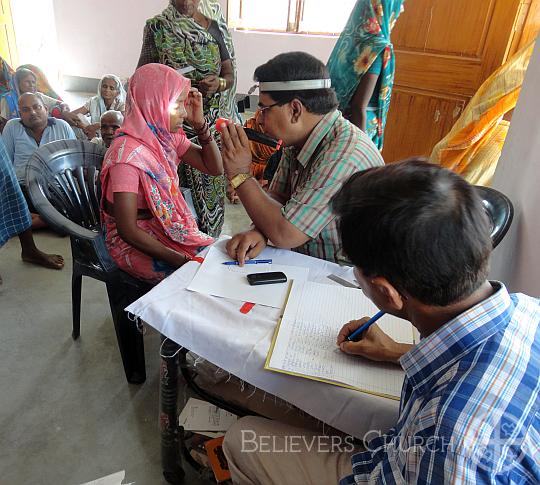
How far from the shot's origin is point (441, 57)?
115 inches

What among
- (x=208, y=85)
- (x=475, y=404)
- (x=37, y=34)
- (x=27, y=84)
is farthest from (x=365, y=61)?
(x=37, y=34)

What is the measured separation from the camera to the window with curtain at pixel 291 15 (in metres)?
5.64

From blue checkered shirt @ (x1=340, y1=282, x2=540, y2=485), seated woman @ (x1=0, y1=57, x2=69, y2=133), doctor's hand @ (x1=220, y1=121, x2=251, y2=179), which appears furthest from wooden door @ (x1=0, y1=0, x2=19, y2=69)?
blue checkered shirt @ (x1=340, y1=282, x2=540, y2=485)

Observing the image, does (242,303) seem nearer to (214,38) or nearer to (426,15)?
(214,38)

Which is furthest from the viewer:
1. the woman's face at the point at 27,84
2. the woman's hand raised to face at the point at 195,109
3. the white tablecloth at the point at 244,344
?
the woman's face at the point at 27,84

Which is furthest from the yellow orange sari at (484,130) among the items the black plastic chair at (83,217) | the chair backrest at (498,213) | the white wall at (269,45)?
the white wall at (269,45)

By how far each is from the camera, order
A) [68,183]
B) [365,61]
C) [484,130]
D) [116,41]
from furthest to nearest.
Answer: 1. [116,41]
2. [484,130]
3. [365,61]
4. [68,183]

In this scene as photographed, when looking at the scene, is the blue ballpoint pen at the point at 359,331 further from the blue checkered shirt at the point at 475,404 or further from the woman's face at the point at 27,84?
the woman's face at the point at 27,84

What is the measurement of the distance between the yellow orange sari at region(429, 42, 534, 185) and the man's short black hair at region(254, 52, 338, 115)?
1284 millimetres

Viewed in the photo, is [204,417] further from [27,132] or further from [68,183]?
[27,132]

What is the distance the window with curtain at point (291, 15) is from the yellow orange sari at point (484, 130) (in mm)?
3760

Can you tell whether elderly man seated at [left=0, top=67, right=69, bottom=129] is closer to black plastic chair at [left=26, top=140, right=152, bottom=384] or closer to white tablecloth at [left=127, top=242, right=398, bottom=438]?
black plastic chair at [left=26, top=140, right=152, bottom=384]

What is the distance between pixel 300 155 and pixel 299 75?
0.81 ft

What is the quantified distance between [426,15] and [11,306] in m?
3.14
